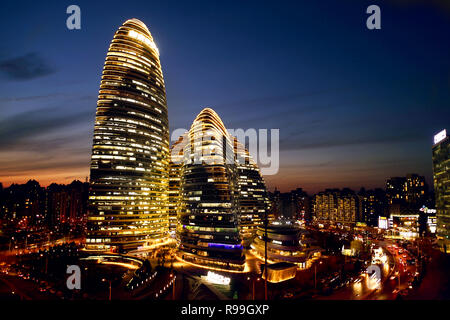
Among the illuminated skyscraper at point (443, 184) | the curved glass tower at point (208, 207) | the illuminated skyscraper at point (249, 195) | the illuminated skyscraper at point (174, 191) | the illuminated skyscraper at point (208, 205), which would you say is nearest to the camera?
the curved glass tower at point (208, 207)

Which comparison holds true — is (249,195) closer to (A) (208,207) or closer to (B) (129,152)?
(A) (208,207)

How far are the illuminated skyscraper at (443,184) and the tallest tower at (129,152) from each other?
101 m

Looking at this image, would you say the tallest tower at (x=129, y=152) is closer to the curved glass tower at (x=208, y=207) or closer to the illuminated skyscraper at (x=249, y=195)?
the curved glass tower at (x=208, y=207)

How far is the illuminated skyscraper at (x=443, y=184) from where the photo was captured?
297 feet

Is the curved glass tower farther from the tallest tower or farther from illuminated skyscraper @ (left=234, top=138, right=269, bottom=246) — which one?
illuminated skyscraper @ (left=234, top=138, right=269, bottom=246)

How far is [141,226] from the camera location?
325ft

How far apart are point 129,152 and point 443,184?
114777 millimetres

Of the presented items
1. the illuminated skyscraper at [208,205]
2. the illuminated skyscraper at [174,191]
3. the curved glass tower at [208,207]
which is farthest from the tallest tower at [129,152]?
the curved glass tower at [208,207]

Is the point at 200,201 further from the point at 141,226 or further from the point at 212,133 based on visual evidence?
the point at 141,226

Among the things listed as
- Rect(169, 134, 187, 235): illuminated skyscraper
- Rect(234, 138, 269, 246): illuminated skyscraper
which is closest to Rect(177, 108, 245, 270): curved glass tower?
Rect(169, 134, 187, 235): illuminated skyscraper

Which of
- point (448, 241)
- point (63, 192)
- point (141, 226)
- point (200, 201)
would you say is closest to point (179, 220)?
point (200, 201)

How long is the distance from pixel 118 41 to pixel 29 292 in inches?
3680

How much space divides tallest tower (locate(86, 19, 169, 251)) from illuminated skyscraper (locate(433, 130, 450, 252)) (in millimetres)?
101410
